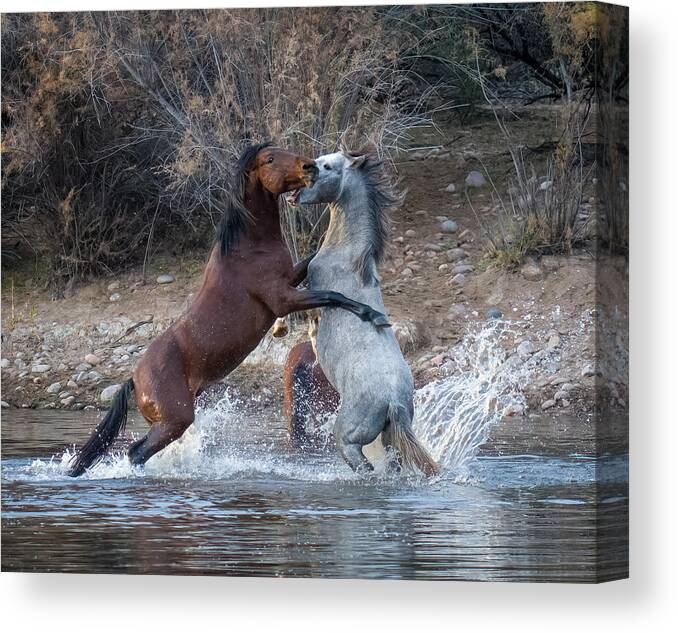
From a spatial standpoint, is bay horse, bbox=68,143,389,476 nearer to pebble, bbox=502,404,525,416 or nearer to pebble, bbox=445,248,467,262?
pebble, bbox=502,404,525,416

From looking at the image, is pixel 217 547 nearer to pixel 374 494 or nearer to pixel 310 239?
pixel 374 494

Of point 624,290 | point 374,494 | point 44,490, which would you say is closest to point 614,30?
point 624,290

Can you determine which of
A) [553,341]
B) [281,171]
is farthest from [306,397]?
[553,341]

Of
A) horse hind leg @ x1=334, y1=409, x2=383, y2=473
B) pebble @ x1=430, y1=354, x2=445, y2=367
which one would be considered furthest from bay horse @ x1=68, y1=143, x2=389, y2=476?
pebble @ x1=430, y1=354, x2=445, y2=367

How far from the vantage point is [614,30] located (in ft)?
29.2

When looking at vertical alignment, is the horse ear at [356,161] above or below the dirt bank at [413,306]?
above

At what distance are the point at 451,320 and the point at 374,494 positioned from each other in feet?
10.7

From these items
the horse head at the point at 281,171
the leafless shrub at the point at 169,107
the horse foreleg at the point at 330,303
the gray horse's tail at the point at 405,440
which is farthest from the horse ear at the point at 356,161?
the leafless shrub at the point at 169,107

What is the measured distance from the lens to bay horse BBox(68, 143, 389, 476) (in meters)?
9.10

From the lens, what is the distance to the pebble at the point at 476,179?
1198 centimetres

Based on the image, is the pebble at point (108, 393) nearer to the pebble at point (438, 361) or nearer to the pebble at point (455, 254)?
the pebble at point (438, 361)

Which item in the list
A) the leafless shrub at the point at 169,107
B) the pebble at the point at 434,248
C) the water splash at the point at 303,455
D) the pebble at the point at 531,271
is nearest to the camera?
the water splash at the point at 303,455

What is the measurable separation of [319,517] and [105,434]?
1418 millimetres

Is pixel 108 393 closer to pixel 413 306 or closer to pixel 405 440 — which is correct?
pixel 413 306
